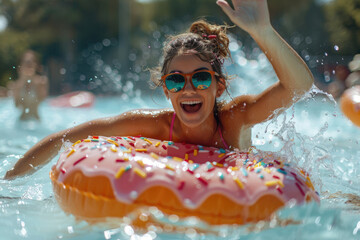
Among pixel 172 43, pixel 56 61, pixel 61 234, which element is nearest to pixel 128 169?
pixel 61 234

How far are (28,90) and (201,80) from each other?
5.91 metres

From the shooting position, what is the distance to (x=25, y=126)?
7.23m

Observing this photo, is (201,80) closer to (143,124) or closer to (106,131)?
(143,124)

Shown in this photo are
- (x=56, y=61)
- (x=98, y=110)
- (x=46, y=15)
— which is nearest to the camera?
(x=98, y=110)

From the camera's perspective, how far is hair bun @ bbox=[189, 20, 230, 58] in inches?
122

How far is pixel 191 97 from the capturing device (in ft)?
9.15

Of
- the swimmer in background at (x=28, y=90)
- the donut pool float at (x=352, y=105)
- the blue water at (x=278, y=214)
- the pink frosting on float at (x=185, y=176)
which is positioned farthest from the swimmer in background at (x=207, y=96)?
the swimmer in background at (x=28, y=90)

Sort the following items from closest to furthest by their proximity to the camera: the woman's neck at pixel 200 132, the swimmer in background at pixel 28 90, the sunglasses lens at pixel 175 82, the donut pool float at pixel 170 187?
the donut pool float at pixel 170 187 → the sunglasses lens at pixel 175 82 → the woman's neck at pixel 200 132 → the swimmer in background at pixel 28 90

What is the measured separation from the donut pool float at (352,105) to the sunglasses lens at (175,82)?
74.8 inches

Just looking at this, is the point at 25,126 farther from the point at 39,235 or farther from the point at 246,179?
the point at 246,179

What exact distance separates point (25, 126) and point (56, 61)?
13.3 metres

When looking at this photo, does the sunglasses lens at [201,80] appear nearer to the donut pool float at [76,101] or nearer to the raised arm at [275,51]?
the raised arm at [275,51]

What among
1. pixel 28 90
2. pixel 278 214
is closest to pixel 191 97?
pixel 278 214

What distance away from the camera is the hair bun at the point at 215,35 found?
3.10 metres
